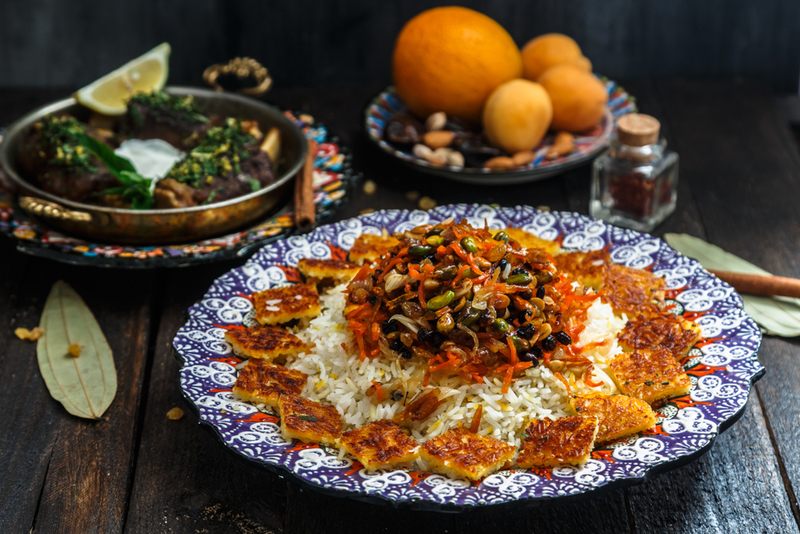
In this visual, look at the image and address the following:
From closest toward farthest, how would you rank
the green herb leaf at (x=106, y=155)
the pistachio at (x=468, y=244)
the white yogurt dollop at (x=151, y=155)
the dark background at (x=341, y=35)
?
the pistachio at (x=468, y=244) < the green herb leaf at (x=106, y=155) < the white yogurt dollop at (x=151, y=155) < the dark background at (x=341, y=35)

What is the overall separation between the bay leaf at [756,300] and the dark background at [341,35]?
2.28 meters

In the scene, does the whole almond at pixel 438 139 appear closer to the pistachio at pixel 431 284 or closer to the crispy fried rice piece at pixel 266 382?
the pistachio at pixel 431 284

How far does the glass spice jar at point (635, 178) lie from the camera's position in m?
3.38

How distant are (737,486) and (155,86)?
10.5 feet

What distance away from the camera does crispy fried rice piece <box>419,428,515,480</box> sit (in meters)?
1.93

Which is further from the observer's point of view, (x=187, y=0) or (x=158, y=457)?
(x=187, y=0)

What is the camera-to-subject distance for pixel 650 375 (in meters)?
2.26

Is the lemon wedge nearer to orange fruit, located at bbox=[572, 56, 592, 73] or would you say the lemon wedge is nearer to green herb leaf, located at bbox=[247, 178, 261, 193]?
green herb leaf, located at bbox=[247, 178, 261, 193]

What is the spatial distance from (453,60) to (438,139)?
42cm

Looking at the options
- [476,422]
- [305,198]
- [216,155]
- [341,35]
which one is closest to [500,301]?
[476,422]

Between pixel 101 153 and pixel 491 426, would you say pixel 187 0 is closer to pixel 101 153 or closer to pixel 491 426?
pixel 101 153

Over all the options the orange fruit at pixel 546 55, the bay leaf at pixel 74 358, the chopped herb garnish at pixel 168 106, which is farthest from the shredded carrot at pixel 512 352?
the orange fruit at pixel 546 55

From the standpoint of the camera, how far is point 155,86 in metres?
4.00

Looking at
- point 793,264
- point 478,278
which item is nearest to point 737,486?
point 478,278
